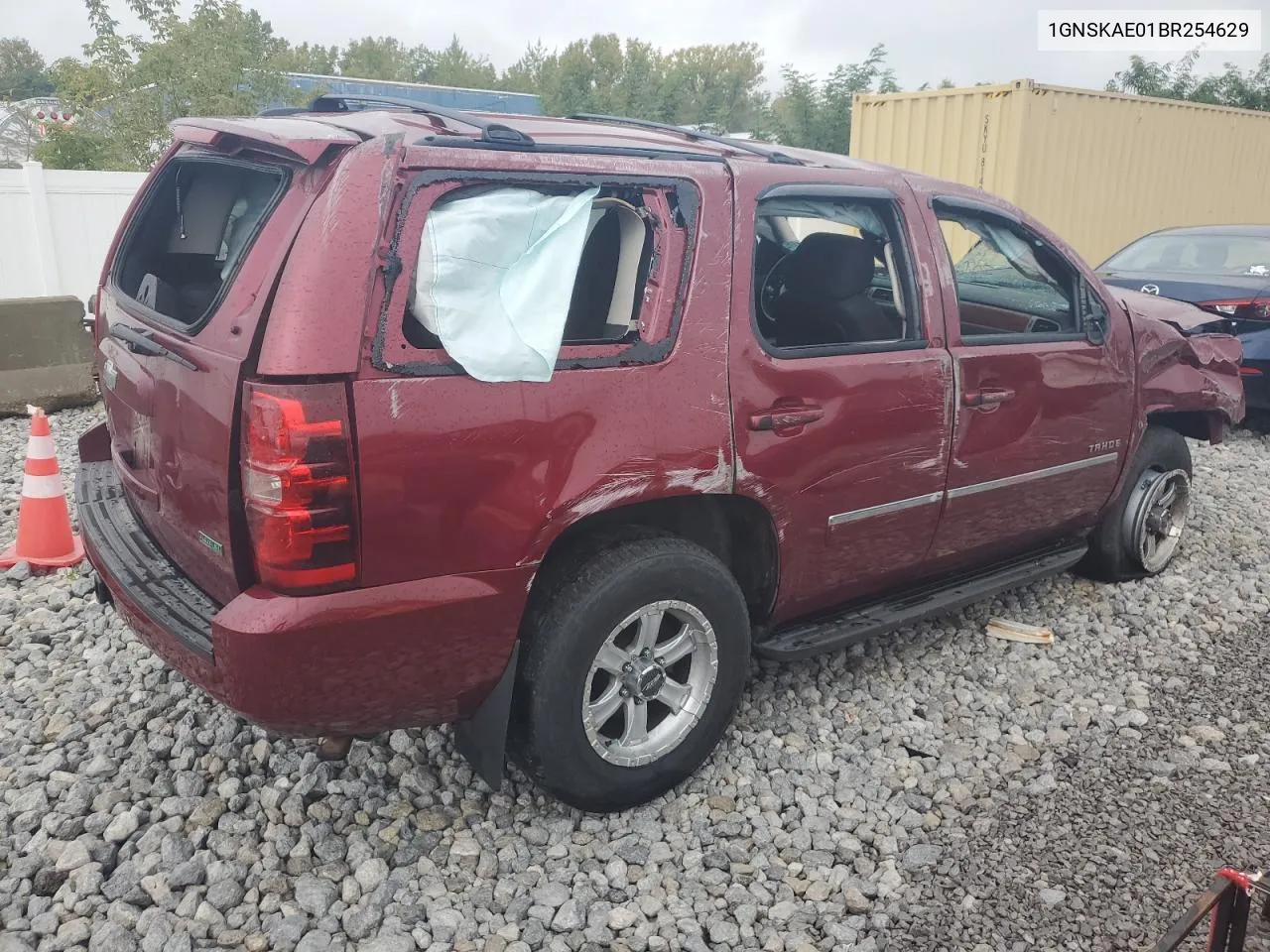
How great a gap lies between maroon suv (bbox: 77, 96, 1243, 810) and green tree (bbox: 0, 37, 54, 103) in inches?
2689

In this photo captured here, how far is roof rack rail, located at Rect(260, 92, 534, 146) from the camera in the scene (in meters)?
2.55

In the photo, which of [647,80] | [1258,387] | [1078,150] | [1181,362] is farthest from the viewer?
[647,80]

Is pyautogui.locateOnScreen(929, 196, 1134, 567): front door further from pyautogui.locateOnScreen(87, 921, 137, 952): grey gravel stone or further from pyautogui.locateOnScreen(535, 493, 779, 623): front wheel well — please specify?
pyautogui.locateOnScreen(87, 921, 137, 952): grey gravel stone

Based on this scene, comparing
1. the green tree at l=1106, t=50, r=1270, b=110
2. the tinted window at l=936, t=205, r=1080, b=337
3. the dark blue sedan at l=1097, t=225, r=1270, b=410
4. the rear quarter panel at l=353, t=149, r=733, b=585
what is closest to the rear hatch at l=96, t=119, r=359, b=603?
the rear quarter panel at l=353, t=149, r=733, b=585

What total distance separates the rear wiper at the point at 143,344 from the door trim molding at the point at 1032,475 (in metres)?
2.47

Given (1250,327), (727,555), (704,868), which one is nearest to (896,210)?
(727,555)

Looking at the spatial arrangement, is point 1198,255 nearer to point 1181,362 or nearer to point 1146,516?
point 1181,362

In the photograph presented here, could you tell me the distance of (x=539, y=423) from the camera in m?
2.52

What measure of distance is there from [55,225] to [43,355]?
10.2ft

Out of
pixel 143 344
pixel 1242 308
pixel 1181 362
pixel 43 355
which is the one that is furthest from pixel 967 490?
pixel 43 355

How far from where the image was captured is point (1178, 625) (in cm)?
442

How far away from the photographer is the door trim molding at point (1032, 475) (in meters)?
3.62

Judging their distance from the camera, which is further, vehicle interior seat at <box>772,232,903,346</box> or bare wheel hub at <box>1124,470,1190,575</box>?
bare wheel hub at <box>1124,470,1190,575</box>

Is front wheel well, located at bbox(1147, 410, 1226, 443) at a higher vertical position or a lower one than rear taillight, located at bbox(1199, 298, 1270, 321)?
lower
